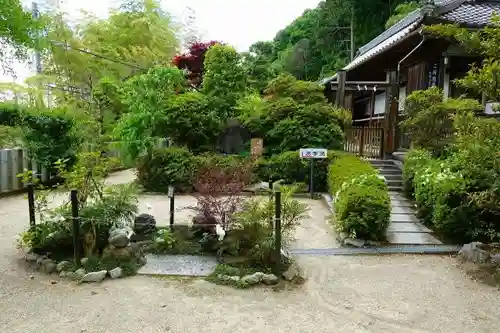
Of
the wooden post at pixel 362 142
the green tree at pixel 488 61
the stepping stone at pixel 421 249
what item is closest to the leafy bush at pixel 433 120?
the stepping stone at pixel 421 249

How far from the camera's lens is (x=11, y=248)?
5.80m

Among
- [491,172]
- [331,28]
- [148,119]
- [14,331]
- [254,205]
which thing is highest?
[331,28]

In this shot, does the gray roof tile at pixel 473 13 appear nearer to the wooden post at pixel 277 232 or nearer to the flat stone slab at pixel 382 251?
the flat stone slab at pixel 382 251

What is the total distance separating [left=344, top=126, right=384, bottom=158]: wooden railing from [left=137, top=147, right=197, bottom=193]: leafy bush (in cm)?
496

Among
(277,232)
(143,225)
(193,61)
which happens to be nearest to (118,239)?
(143,225)

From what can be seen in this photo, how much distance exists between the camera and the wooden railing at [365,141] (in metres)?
11.3

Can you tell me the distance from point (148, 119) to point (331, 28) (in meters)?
20.2

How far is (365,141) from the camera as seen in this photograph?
11836 millimetres

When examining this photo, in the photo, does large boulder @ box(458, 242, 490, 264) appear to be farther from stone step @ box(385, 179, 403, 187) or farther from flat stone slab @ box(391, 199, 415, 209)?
stone step @ box(385, 179, 403, 187)

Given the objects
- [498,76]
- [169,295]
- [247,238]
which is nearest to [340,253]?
[247,238]

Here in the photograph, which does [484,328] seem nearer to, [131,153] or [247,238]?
[247,238]

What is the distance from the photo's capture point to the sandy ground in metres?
3.64

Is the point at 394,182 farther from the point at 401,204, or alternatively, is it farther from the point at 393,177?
the point at 401,204

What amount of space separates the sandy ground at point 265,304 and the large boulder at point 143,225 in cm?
163
